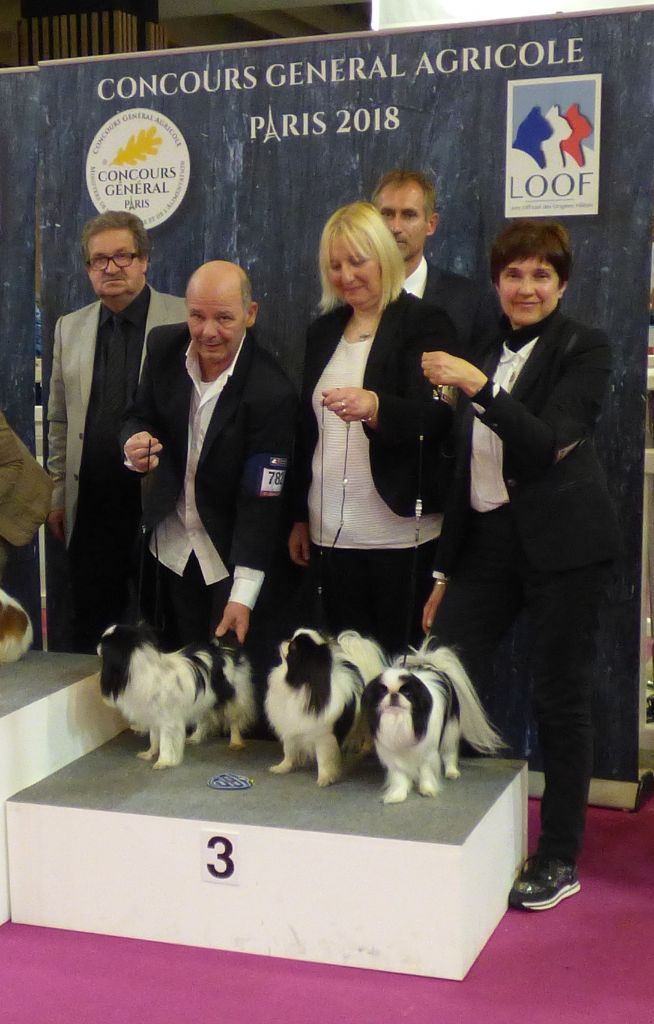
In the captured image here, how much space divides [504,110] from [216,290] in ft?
3.33

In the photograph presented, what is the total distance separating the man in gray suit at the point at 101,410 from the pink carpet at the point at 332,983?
4.03ft

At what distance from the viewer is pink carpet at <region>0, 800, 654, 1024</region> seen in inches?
96.1

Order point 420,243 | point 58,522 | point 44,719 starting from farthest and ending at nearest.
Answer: point 58,522, point 420,243, point 44,719

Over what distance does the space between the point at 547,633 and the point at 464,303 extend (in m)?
1.03

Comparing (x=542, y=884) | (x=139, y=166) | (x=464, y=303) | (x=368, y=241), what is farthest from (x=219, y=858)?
(x=139, y=166)

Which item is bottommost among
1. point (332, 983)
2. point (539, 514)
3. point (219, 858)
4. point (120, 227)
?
point (332, 983)

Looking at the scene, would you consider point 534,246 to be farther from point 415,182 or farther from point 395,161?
point 395,161

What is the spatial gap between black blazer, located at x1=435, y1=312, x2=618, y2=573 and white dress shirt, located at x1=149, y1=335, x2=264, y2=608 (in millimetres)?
768

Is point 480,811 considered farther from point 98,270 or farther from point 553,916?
point 98,270

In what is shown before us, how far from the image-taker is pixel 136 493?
374 centimetres

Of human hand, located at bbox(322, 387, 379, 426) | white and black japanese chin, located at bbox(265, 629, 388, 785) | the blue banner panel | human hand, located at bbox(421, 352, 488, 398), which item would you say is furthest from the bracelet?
the blue banner panel

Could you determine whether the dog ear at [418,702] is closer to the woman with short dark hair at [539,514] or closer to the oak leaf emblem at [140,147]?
the woman with short dark hair at [539,514]

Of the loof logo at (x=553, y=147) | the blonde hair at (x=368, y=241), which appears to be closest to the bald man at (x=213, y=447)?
the blonde hair at (x=368, y=241)

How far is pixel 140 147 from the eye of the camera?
12.4 ft
